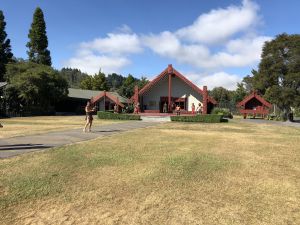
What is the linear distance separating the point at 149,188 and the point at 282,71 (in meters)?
35.5

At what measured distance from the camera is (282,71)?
126ft

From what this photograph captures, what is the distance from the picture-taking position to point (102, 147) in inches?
451

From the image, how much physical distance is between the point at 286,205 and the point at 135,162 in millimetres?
4066

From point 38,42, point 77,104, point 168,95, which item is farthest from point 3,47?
point 168,95

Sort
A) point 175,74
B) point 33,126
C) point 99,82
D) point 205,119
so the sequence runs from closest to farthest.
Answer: point 33,126 → point 205,119 → point 175,74 → point 99,82

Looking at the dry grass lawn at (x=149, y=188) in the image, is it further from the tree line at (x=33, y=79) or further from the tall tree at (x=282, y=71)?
A: the tree line at (x=33, y=79)

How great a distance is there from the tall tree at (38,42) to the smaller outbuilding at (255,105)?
1397 inches

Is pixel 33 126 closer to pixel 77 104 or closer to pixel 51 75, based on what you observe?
pixel 51 75

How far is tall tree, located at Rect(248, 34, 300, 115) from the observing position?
121 feet

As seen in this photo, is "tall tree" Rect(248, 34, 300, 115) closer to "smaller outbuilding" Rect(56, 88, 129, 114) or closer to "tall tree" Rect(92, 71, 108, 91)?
"smaller outbuilding" Rect(56, 88, 129, 114)

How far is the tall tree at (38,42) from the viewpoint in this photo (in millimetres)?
Result: 61844

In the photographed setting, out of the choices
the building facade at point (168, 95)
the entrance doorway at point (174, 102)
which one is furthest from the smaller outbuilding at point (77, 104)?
the entrance doorway at point (174, 102)

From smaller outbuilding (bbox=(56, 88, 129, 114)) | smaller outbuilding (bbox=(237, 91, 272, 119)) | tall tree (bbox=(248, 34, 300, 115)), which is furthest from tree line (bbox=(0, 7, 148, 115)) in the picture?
tall tree (bbox=(248, 34, 300, 115))

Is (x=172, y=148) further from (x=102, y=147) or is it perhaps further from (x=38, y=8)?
(x=38, y=8)
